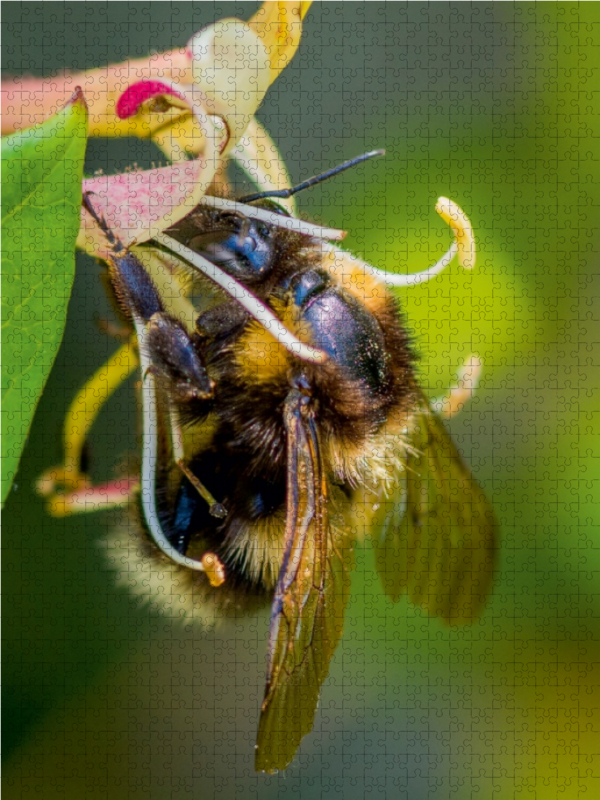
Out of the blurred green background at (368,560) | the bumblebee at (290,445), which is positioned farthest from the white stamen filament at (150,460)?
the blurred green background at (368,560)

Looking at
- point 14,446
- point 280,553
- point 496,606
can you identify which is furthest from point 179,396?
point 496,606

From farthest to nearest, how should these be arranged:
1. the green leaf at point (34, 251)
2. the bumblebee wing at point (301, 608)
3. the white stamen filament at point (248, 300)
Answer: the white stamen filament at point (248, 300) → the bumblebee wing at point (301, 608) → the green leaf at point (34, 251)

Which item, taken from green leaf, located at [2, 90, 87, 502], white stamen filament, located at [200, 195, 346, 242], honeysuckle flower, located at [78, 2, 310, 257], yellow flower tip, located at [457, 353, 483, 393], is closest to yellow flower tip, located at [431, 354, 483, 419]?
yellow flower tip, located at [457, 353, 483, 393]

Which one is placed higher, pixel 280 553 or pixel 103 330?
pixel 103 330

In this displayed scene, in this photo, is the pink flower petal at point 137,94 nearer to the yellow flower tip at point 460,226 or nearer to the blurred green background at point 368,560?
the yellow flower tip at point 460,226

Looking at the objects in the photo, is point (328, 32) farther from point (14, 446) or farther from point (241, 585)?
point (14, 446)

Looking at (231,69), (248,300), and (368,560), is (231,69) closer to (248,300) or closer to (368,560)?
(248,300)

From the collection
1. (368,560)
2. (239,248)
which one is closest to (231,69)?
(239,248)
